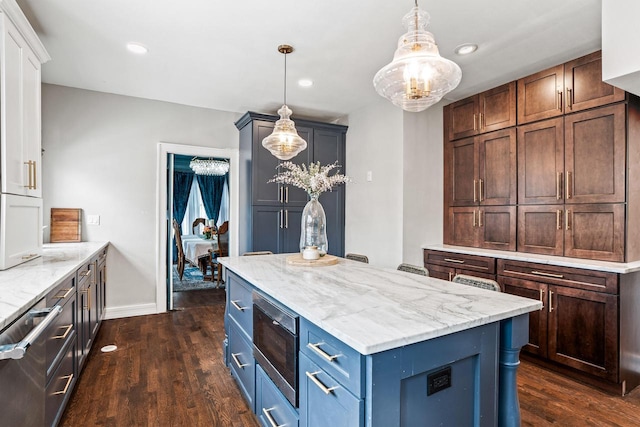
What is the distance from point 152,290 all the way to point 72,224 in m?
1.15

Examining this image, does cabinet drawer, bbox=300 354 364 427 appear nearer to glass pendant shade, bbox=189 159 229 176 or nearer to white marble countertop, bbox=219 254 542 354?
white marble countertop, bbox=219 254 542 354

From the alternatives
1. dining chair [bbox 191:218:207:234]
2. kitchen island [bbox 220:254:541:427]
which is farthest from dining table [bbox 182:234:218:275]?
kitchen island [bbox 220:254:541:427]

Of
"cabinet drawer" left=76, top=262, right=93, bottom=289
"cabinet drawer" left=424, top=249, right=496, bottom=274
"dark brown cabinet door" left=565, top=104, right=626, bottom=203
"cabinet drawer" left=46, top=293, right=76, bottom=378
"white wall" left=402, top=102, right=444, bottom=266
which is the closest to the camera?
"cabinet drawer" left=46, top=293, right=76, bottom=378

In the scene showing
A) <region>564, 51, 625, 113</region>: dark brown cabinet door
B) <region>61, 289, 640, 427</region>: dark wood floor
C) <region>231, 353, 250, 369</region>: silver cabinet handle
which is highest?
<region>564, 51, 625, 113</region>: dark brown cabinet door

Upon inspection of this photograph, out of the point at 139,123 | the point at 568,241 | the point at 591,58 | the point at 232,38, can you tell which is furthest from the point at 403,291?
the point at 139,123

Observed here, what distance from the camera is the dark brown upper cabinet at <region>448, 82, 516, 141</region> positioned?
3.29m

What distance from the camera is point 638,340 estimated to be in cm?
254

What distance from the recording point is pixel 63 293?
1.94 metres

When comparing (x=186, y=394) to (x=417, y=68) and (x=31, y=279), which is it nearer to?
(x=31, y=279)

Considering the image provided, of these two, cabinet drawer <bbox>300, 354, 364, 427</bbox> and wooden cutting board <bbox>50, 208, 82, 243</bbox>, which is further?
wooden cutting board <bbox>50, 208, 82, 243</bbox>

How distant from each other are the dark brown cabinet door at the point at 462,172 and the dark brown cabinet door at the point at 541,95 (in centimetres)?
61

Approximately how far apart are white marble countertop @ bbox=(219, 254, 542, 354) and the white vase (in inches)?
12.7

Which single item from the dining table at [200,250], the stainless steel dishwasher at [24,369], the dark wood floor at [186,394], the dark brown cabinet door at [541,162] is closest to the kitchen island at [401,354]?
the dark wood floor at [186,394]

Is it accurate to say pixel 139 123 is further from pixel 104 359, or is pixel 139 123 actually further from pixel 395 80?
pixel 395 80
